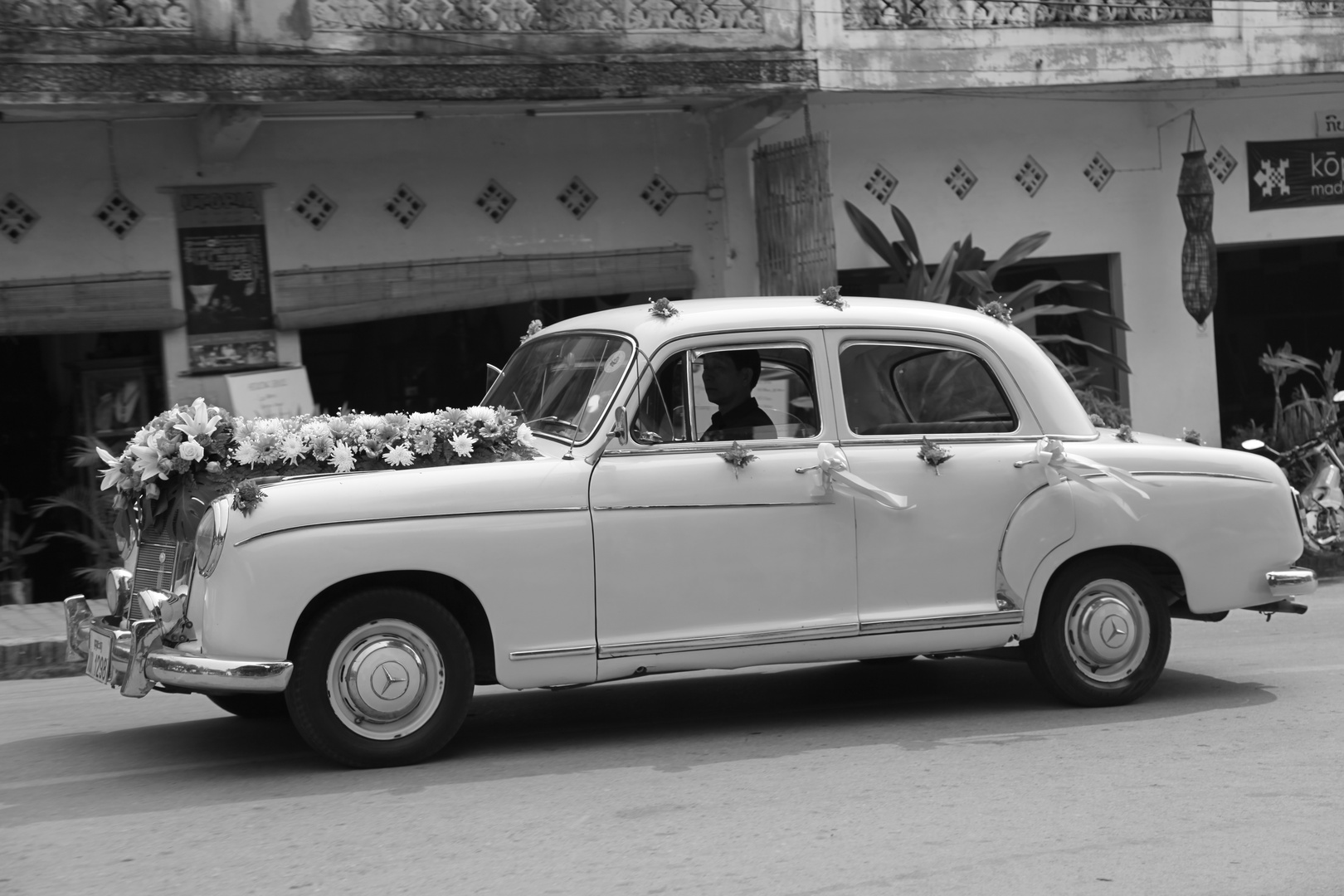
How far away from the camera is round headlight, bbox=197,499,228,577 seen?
5.33m

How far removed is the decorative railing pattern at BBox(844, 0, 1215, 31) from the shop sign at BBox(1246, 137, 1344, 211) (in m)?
1.86

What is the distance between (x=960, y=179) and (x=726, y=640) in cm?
997

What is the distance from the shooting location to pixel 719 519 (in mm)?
5871

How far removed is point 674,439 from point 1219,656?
3.69 meters

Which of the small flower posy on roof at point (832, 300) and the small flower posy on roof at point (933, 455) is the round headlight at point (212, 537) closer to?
the small flower posy on roof at point (832, 300)

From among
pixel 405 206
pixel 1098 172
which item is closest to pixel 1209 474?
pixel 405 206

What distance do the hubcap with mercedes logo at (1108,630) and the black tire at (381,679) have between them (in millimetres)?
2562

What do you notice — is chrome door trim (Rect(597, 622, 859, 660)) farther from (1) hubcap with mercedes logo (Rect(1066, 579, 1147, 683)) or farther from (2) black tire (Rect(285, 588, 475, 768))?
(1) hubcap with mercedes logo (Rect(1066, 579, 1147, 683))

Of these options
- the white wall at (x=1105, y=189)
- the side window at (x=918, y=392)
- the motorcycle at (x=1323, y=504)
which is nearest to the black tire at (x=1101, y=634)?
the side window at (x=918, y=392)

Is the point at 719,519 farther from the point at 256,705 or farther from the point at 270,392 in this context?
the point at 270,392

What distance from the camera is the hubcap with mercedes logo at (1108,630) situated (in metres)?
6.43

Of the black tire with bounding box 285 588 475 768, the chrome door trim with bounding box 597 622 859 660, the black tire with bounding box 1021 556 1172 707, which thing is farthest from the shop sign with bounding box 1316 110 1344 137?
the black tire with bounding box 285 588 475 768

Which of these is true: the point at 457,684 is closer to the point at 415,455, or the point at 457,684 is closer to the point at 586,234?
the point at 415,455

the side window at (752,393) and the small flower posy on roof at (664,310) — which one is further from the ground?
the small flower posy on roof at (664,310)
